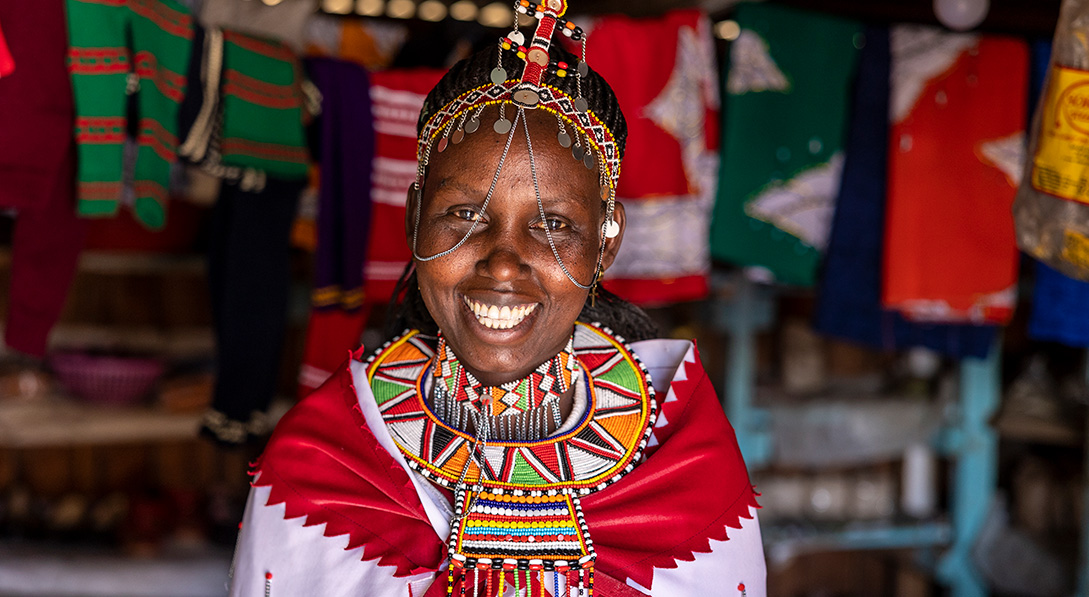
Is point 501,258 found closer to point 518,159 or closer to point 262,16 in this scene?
point 518,159

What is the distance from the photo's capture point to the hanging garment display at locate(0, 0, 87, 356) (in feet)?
6.30

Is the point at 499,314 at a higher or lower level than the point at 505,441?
higher

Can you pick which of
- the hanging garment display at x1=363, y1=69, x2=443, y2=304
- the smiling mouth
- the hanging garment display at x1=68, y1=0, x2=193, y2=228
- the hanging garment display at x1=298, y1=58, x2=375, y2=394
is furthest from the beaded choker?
the hanging garment display at x1=363, y1=69, x2=443, y2=304

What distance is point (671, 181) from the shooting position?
3.10 meters

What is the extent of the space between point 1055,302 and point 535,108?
249cm

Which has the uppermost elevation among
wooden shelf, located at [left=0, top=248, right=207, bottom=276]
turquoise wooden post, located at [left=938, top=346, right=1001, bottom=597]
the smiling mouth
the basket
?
the smiling mouth

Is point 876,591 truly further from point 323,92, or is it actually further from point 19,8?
point 19,8

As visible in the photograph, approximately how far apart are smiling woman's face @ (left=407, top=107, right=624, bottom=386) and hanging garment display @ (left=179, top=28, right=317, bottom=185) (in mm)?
1026

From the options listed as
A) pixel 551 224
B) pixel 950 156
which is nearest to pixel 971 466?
pixel 950 156

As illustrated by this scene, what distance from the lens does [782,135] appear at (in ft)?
10.5

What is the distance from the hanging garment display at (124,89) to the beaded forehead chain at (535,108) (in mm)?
903

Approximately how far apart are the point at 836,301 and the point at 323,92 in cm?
198

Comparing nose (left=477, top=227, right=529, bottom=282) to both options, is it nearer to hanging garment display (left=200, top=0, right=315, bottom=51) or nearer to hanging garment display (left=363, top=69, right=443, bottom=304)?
hanging garment display (left=363, top=69, right=443, bottom=304)

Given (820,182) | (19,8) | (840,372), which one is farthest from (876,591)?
(19,8)
